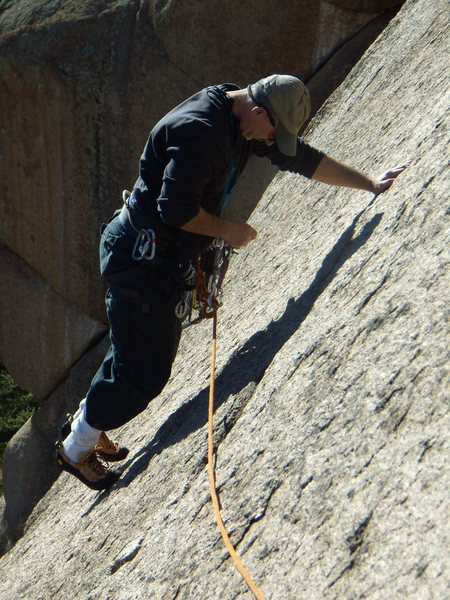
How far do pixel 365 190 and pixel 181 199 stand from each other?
3.00ft

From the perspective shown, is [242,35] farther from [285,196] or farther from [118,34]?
[285,196]

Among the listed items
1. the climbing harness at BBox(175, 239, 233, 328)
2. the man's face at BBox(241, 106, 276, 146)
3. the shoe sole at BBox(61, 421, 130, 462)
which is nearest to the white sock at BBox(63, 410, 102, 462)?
the shoe sole at BBox(61, 421, 130, 462)

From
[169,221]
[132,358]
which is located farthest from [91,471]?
[169,221]

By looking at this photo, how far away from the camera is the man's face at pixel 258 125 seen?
332cm

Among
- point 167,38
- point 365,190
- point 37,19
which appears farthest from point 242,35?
point 365,190

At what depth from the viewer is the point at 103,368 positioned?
3.71 meters

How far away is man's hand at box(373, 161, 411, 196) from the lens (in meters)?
3.48

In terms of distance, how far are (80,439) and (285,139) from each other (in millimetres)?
1549

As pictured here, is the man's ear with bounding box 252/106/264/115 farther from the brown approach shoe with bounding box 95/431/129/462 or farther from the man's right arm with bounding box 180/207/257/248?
the brown approach shoe with bounding box 95/431/129/462

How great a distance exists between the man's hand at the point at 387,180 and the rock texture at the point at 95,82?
3.26 metres

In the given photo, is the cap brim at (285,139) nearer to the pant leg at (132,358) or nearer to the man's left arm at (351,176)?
the man's left arm at (351,176)

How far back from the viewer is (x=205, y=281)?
12.5 ft

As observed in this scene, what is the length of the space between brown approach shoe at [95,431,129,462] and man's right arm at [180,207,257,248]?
1.05 metres

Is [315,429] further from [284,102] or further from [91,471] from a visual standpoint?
[91,471]
